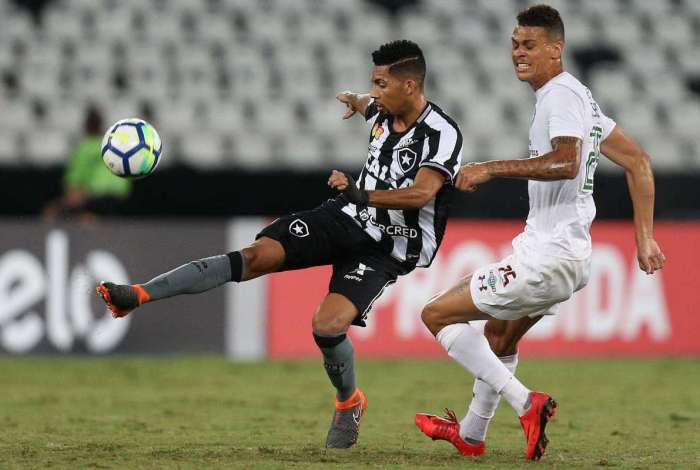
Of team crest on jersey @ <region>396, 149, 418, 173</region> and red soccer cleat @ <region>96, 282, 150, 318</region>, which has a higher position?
team crest on jersey @ <region>396, 149, 418, 173</region>

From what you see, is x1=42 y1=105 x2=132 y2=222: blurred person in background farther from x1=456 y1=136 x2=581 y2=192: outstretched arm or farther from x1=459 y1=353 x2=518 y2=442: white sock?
x1=456 y1=136 x2=581 y2=192: outstretched arm

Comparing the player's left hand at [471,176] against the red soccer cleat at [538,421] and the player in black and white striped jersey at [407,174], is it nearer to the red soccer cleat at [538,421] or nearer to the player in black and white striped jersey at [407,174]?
the player in black and white striped jersey at [407,174]

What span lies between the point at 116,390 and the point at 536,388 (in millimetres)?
3593

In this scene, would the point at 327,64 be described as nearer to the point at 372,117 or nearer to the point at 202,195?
the point at 202,195

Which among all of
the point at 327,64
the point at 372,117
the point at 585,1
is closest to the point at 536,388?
the point at 372,117

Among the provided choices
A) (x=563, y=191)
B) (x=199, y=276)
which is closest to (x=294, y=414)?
(x=199, y=276)

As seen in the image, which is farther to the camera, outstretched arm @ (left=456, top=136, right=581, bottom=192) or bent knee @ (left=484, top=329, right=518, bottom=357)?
bent knee @ (left=484, top=329, right=518, bottom=357)

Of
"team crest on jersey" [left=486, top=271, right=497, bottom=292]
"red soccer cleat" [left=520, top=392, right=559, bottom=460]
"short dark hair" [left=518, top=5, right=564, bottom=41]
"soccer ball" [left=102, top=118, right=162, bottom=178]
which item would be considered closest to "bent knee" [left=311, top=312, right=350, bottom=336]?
"team crest on jersey" [left=486, top=271, right=497, bottom=292]

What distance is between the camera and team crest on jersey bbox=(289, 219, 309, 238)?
23.3ft

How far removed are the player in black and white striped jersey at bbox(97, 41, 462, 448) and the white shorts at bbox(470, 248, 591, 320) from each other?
0.55 m

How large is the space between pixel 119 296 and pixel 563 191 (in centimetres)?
234

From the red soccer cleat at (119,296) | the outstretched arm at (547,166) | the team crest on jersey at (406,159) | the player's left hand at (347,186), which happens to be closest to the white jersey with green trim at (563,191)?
the outstretched arm at (547,166)

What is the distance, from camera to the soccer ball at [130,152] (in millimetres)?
6914

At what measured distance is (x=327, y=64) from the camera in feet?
59.4
